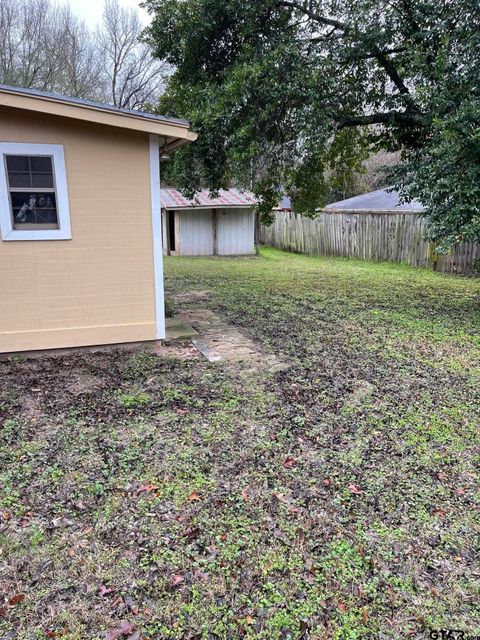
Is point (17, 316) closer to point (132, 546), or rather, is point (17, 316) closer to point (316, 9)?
point (132, 546)

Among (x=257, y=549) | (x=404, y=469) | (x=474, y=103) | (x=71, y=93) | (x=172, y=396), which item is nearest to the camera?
(x=257, y=549)

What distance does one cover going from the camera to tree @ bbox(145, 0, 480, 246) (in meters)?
6.06

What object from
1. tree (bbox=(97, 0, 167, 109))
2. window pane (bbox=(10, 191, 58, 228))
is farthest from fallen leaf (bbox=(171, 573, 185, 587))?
tree (bbox=(97, 0, 167, 109))

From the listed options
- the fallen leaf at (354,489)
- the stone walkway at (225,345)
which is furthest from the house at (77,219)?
the fallen leaf at (354,489)

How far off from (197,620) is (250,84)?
702cm

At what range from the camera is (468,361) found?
17.1 feet

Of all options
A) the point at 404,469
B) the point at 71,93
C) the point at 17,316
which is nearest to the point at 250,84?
the point at 17,316

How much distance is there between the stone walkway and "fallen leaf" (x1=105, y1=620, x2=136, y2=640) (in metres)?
3.19

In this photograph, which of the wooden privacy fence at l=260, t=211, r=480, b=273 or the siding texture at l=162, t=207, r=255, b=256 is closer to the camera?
the wooden privacy fence at l=260, t=211, r=480, b=273

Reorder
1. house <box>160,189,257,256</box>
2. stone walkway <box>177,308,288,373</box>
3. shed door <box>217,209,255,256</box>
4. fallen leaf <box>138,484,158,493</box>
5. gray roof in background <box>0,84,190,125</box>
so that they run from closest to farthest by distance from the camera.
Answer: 1. fallen leaf <box>138,484,158,493</box>
2. gray roof in background <box>0,84,190,125</box>
3. stone walkway <box>177,308,288,373</box>
4. house <box>160,189,257,256</box>
5. shed door <box>217,209,255,256</box>

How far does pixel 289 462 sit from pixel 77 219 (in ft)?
11.3

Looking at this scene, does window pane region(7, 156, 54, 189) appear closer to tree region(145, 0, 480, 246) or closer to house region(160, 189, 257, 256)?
tree region(145, 0, 480, 246)

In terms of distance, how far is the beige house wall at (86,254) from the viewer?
Answer: 4.76 m

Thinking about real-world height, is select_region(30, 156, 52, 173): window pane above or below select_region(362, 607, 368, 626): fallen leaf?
above
